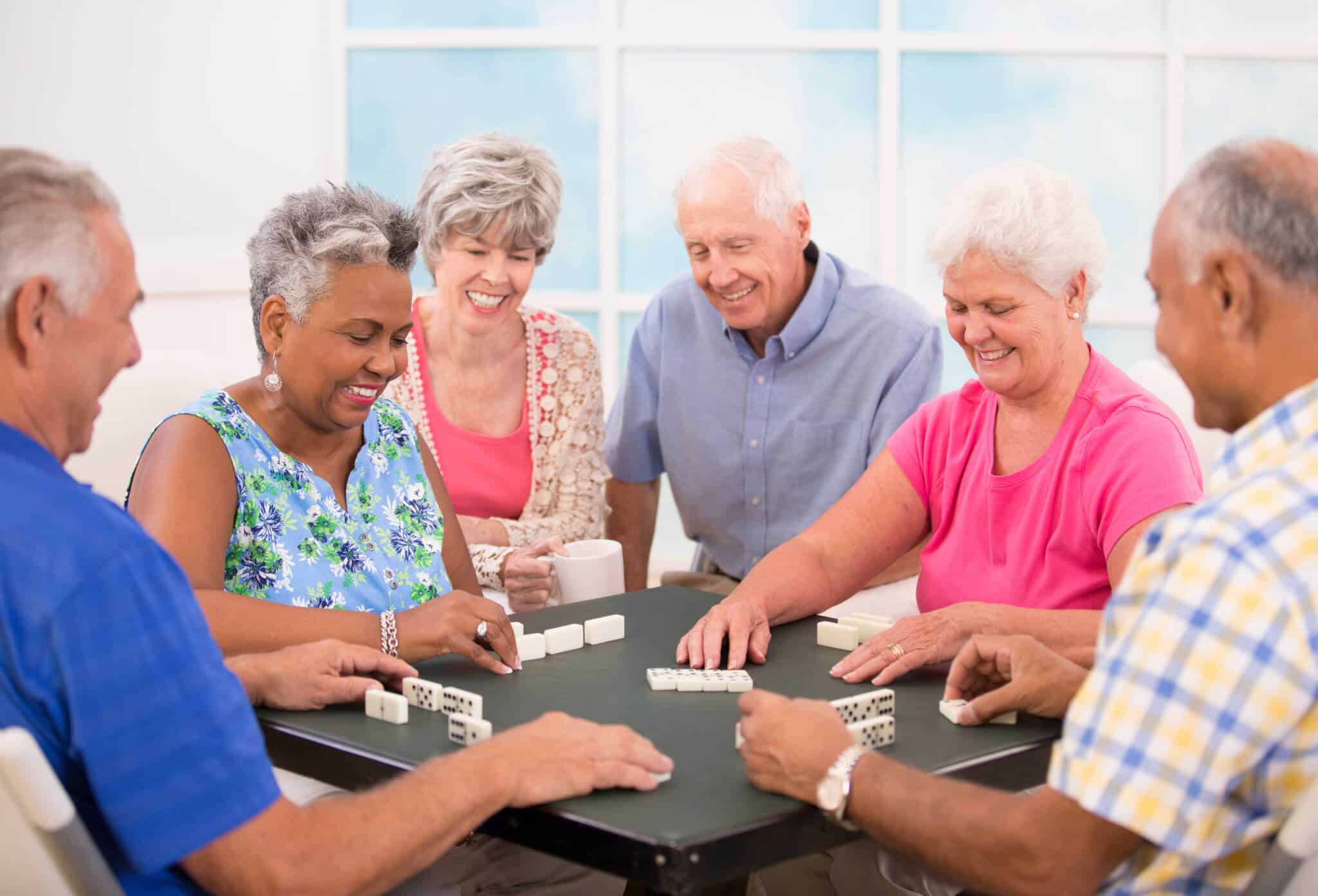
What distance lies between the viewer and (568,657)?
206cm

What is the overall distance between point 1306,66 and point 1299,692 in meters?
4.53

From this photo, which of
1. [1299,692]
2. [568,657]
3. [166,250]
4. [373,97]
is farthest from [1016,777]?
[373,97]

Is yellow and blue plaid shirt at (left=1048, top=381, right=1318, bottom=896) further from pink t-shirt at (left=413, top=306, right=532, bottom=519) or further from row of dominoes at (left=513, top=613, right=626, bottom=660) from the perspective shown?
pink t-shirt at (left=413, top=306, right=532, bottom=519)

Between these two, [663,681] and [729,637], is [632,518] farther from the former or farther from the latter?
[663,681]

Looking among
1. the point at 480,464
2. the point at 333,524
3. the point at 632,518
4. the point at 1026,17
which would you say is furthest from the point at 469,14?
the point at 333,524

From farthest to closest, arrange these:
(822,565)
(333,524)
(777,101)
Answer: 1. (777,101)
2. (822,565)
3. (333,524)

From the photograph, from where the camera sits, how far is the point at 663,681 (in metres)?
1.88

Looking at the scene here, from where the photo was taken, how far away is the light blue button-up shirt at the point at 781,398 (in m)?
3.30

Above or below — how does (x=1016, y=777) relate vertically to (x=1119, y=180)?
below

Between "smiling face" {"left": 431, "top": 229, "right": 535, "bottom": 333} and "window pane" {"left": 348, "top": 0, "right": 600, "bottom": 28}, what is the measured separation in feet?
7.18

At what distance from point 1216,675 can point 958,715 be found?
0.62m

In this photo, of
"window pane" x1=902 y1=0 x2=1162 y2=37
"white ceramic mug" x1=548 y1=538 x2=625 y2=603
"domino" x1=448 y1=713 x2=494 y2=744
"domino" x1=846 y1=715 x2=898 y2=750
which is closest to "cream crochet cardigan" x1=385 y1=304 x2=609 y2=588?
"white ceramic mug" x1=548 y1=538 x2=625 y2=603

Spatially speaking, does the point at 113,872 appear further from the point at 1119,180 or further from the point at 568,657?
the point at 1119,180

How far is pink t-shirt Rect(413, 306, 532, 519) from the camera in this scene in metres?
3.27
